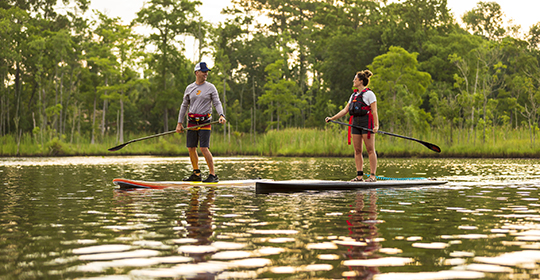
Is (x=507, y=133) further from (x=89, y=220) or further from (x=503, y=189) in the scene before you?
(x=89, y=220)

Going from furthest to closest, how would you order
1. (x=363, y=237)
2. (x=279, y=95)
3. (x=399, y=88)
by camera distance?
(x=279, y=95) → (x=399, y=88) → (x=363, y=237)

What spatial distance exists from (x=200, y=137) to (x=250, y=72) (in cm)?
4827

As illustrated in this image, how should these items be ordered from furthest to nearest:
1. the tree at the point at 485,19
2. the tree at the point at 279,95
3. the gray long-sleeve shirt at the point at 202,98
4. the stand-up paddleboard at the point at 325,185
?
the tree at the point at 485,19
the tree at the point at 279,95
the gray long-sleeve shirt at the point at 202,98
the stand-up paddleboard at the point at 325,185

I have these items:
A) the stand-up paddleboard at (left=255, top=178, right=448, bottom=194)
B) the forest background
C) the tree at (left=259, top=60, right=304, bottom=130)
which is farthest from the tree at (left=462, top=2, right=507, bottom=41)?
the stand-up paddleboard at (left=255, top=178, right=448, bottom=194)

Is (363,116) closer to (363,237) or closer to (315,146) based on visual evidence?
(363,237)

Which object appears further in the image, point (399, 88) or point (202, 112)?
point (399, 88)

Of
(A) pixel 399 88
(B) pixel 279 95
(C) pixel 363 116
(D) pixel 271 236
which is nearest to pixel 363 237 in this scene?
(D) pixel 271 236

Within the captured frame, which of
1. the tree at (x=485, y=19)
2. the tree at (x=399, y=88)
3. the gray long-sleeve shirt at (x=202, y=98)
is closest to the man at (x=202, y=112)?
the gray long-sleeve shirt at (x=202, y=98)

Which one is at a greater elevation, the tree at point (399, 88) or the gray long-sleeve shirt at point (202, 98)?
the tree at point (399, 88)

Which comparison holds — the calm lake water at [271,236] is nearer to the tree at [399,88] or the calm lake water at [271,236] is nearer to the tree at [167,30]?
the tree at [399,88]

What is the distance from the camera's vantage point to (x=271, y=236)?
5.06 metres

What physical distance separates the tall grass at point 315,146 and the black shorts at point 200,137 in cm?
1753

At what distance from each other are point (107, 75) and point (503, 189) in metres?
38.3

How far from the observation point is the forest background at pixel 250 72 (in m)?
32.2
